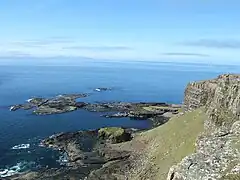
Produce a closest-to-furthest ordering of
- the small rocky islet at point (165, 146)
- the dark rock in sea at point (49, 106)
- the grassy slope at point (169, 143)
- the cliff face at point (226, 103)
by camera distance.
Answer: the small rocky islet at point (165, 146), the cliff face at point (226, 103), the grassy slope at point (169, 143), the dark rock in sea at point (49, 106)

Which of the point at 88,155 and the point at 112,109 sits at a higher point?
the point at 112,109

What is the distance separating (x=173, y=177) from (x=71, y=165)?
187 ft

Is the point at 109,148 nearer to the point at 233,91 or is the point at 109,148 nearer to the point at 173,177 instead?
the point at 233,91

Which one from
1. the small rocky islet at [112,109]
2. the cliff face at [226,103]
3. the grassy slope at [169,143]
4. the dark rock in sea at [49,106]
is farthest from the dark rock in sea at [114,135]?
the dark rock in sea at [49,106]

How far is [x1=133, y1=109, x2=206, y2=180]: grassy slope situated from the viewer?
65.7 meters

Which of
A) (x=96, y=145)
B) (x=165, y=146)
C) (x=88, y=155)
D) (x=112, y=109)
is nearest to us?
(x=165, y=146)

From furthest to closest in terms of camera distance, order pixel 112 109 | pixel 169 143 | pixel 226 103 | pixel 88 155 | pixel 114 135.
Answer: pixel 112 109 < pixel 114 135 < pixel 88 155 < pixel 169 143 < pixel 226 103

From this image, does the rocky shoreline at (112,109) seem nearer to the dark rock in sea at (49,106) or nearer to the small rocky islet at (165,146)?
the dark rock in sea at (49,106)

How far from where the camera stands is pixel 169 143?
76.4m

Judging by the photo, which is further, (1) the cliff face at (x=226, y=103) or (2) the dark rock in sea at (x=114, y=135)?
(2) the dark rock in sea at (x=114, y=135)

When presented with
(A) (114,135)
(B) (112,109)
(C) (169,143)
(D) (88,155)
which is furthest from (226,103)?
(B) (112,109)

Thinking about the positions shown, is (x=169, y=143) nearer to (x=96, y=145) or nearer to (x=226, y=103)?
(x=226, y=103)

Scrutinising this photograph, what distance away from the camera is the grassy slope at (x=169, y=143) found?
6569 cm

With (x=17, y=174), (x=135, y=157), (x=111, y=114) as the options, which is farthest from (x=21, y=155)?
(x=111, y=114)
